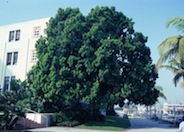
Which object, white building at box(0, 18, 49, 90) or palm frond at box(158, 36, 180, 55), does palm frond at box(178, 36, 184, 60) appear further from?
white building at box(0, 18, 49, 90)

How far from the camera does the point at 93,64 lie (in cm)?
2130

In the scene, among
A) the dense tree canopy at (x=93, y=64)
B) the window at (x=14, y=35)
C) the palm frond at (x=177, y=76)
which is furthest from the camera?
the window at (x=14, y=35)

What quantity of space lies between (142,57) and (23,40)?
48.3 ft

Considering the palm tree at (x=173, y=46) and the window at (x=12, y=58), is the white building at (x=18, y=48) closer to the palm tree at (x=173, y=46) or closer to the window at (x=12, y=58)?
the window at (x=12, y=58)

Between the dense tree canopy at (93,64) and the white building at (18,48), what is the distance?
478 cm

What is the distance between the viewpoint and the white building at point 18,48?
94.9ft

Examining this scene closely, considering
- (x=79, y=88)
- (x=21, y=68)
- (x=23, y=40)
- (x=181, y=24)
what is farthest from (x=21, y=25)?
(x=181, y=24)

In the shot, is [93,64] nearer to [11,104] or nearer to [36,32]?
[11,104]

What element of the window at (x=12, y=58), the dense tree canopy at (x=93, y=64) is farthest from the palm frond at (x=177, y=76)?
the window at (x=12, y=58)

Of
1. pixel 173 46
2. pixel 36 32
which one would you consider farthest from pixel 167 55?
pixel 36 32

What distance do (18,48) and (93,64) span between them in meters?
12.9

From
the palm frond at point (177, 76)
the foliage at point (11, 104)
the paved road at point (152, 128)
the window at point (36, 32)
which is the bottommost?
the paved road at point (152, 128)

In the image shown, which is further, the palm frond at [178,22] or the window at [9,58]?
the window at [9,58]

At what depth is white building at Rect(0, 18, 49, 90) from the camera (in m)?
28.9
